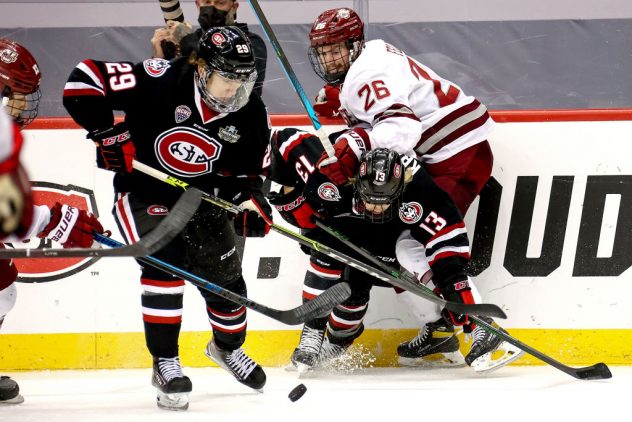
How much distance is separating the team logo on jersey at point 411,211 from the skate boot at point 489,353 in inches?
17.2

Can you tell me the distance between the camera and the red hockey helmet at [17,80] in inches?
117

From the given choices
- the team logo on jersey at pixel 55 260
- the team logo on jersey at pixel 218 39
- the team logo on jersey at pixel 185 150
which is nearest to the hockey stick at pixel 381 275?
the team logo on jersey at pixel 185 150

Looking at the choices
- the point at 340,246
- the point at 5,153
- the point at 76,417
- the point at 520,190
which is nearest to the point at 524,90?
the point at 520,190

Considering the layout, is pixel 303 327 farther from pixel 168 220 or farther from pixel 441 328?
pixel 168 220

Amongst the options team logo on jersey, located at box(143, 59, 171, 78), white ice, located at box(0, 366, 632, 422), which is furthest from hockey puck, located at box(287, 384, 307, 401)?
team logo on jersey, located at box(143, 59, 171, 78)

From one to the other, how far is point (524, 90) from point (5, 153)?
3.11 meters

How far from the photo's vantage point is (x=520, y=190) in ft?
12.0

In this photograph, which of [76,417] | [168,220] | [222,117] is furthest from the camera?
[222,117]

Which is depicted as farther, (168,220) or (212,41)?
(212,41)

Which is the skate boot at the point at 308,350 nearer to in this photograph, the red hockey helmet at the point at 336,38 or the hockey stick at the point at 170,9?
the red hockey helmet at the point at 336,38

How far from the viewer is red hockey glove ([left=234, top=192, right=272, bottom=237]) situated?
300 centimetres

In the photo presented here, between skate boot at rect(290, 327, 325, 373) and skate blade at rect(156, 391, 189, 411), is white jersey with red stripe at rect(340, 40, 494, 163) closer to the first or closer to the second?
skate boot at rect(290, 327, 325, 373)

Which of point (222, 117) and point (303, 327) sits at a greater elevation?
point (222, 117)

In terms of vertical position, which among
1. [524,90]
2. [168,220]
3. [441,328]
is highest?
[168,220]
